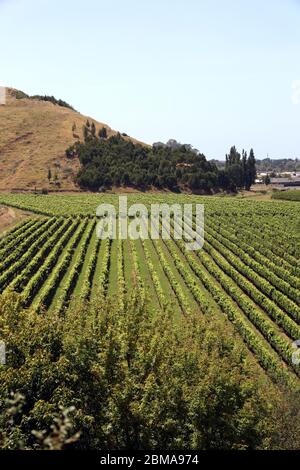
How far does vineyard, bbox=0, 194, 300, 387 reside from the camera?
116 feet

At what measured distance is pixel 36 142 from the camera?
5758 inches

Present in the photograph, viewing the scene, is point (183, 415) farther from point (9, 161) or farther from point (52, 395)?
point (9, 161)

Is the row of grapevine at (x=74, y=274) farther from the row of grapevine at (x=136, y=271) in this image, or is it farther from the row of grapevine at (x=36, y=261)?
the row of grapevine at (x=136, y=271)

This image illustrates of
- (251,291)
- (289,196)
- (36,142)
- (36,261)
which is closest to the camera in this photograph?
(251,291)

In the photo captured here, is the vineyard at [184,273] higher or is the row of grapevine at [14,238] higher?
the row of grapevine at [14,238]

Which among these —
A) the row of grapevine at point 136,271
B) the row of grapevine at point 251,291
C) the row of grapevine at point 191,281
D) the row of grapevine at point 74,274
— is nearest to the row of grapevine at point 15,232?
the row of grapevine at point 74,274

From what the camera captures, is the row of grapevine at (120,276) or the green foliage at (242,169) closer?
the row of grapevine at (120,276)

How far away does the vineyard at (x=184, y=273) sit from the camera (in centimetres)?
3541

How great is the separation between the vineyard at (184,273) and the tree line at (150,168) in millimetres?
51297

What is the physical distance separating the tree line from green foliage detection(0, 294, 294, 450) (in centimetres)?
10330

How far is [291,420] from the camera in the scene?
2012cm

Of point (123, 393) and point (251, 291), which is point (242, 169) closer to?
point (251, 291)

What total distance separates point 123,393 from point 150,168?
11438 centimetres

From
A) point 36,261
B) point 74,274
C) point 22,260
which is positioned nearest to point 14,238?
point 22,260
